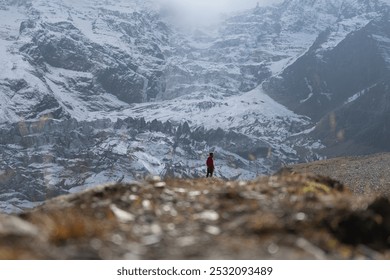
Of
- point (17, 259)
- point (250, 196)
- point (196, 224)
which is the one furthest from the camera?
point (250, 196)

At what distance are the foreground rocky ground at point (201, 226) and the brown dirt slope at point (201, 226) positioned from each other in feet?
0.05

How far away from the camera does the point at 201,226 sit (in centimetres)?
939

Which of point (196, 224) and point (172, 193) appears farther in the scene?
point (172, 193)

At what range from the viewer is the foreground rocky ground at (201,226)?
7520 mm

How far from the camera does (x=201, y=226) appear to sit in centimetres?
939

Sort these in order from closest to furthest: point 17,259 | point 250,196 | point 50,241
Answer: point 17,259
point 50,241
point 250,196

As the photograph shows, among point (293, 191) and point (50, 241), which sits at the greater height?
point (50, 241)

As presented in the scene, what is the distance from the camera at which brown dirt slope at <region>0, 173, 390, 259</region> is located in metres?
7.52

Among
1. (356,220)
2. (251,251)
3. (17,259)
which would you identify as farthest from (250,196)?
(17,259)

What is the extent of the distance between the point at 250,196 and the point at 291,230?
300 centimetres

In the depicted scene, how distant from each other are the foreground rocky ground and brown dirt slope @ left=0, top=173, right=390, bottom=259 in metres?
0.01

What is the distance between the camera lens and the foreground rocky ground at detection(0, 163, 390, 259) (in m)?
7.52
